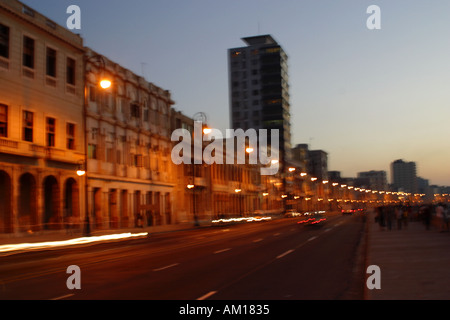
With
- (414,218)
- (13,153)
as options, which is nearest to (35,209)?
(13,153)

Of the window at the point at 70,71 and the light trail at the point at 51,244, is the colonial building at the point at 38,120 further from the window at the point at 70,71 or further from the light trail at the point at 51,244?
the light trail at the point at 51,244

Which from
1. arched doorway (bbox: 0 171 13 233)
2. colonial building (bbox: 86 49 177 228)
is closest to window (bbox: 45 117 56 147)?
colonial building (bbox: 86 49 177 228)

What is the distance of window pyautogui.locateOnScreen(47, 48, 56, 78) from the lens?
42656mm

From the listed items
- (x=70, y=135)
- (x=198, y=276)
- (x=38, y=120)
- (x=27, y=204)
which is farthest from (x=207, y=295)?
(x=70, y=135)

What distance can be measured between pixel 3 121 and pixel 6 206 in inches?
228

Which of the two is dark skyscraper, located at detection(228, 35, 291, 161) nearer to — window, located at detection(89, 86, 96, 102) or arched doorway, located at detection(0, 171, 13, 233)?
window, located at detection(89, 86, 96, 102)

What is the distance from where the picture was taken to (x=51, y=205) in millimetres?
43406

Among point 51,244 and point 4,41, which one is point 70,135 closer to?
point 4,41

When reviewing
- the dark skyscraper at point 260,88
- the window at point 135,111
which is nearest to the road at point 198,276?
the window at point 135,111

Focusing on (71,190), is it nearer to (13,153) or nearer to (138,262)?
(13,153)

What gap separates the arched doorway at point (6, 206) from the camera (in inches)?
1423

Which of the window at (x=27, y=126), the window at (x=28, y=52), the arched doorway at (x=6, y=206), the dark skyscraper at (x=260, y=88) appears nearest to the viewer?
the arched doorway at (x=6, y=206)

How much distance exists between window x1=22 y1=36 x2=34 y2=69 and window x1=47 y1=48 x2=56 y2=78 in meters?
2.31

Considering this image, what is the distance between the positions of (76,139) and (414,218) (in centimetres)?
3646
